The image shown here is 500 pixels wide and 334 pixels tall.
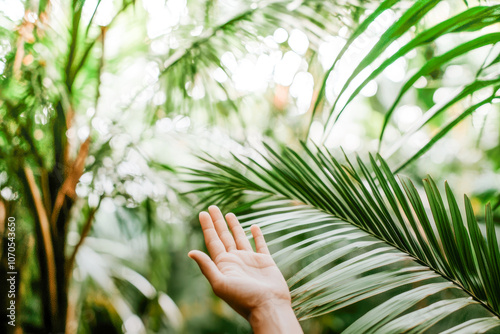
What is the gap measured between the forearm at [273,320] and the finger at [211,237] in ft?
0.37

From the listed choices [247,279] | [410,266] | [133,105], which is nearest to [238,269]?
[247,279]

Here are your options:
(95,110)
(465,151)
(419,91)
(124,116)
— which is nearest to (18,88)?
(95,110)

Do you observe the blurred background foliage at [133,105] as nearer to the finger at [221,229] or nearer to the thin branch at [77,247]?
the thin branch at [77,247]

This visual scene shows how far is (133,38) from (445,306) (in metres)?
1.14

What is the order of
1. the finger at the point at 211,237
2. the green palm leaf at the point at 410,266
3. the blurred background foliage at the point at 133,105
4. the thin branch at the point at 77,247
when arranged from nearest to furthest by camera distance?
the green palm leaf at the point at 410,266 → the finger at the point at 211,237 → the blurred background foliage at the point at 133,105 → the thin branch at the point at 77,247

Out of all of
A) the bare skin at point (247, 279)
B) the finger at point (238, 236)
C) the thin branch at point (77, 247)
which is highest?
the finger at point (238, 236)

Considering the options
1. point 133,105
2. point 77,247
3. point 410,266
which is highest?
point 133,105

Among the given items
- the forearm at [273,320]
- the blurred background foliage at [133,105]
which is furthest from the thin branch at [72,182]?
the forearm at [273,320]

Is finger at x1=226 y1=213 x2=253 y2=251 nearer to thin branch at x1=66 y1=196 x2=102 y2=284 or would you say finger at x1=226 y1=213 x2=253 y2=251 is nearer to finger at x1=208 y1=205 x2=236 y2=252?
finger at x1=208 y1=205 x2=236 y2=252

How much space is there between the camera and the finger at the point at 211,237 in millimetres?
525

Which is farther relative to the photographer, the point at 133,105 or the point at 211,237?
the point at 133,105

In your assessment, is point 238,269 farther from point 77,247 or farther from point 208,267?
point 77,247

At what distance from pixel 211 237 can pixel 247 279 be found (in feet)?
0.33

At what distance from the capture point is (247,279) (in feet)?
1.53
